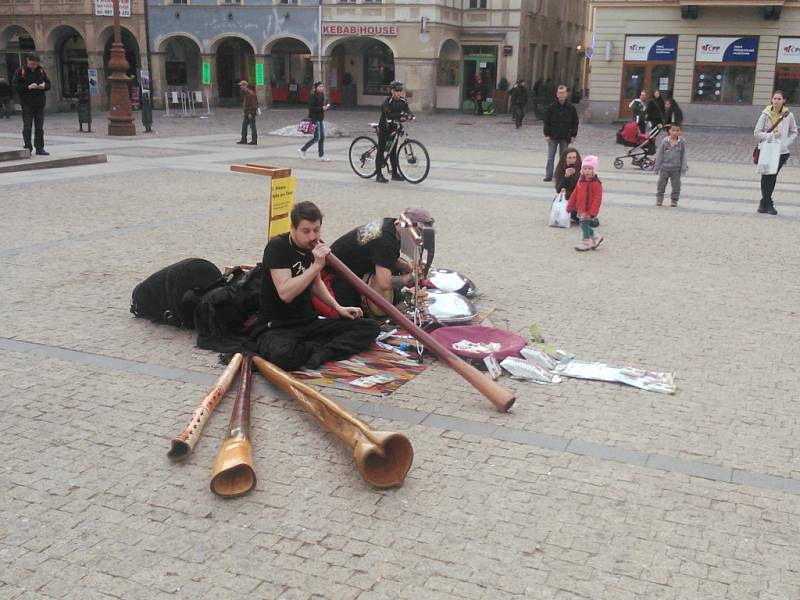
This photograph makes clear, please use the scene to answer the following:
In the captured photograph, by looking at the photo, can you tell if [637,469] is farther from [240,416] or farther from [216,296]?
[216,296]

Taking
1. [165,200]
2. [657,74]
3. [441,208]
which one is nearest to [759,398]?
[441,208]

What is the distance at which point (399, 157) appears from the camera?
14906mm

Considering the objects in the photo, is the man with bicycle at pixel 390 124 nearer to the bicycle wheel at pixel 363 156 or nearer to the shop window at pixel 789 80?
the bicycle wheel at pixel 363 156

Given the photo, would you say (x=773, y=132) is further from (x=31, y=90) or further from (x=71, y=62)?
(x=71, y=62)

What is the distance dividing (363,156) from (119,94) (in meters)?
10.5

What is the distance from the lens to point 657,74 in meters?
32.1

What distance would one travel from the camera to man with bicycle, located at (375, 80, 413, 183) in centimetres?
1419

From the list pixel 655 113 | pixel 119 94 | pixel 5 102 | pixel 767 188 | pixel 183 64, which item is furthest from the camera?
pixel 183 64

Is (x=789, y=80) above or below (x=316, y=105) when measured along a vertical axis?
above

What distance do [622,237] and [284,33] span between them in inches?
1319

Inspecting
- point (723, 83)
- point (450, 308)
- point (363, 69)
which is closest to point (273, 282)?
point (450, 308)

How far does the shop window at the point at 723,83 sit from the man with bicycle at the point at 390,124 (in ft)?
68.8

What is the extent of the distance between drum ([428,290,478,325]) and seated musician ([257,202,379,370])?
0.62 m

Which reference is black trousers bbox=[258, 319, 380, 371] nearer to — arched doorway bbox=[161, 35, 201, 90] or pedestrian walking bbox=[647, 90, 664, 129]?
pedestrian walking bbox=[647, 90, 664, 129]
